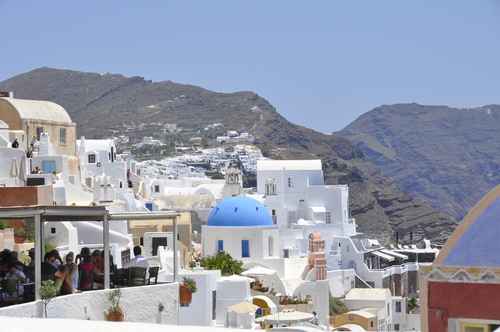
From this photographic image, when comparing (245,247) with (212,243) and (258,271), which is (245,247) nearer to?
(212,243)

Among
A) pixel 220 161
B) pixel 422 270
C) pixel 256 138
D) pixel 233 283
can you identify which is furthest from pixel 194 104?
pixel 422 270

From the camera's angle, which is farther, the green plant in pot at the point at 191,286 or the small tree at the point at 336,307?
the small tree at the point at 336,307

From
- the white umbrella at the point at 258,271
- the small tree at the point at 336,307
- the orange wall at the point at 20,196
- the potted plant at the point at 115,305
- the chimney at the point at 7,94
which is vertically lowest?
the small tree at the point at 336,307

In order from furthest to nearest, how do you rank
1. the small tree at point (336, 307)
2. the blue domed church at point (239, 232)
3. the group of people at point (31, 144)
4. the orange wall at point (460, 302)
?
the small tree at point (336, 307) < the blue domed church at point (239, 232) < the group of people at point (31, 144) < the orange wall at point (460, 302)

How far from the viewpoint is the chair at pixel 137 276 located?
13.1 meters

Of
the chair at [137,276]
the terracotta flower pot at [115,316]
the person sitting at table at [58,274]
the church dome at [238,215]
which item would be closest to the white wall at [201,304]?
the church dome at [238,215]

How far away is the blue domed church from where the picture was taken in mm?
44188

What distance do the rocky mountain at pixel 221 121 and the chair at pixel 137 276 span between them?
97.5 m

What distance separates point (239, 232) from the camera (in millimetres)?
44188

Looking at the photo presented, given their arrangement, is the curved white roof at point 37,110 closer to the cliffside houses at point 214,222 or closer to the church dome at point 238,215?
the cliffside houses at point 214,222

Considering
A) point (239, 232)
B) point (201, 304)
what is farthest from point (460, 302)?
point (239, 232)

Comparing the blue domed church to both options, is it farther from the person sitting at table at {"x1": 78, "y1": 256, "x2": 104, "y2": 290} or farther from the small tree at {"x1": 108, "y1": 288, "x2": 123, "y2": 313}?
the small tree at {"x1": 108, "y1": 288, "x2": 123, "y2": 313}

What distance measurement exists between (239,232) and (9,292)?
1306 inches

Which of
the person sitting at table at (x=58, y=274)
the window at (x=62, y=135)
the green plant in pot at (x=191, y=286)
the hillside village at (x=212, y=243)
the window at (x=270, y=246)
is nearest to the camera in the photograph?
the person sitting at table at (x=58, y=274)
